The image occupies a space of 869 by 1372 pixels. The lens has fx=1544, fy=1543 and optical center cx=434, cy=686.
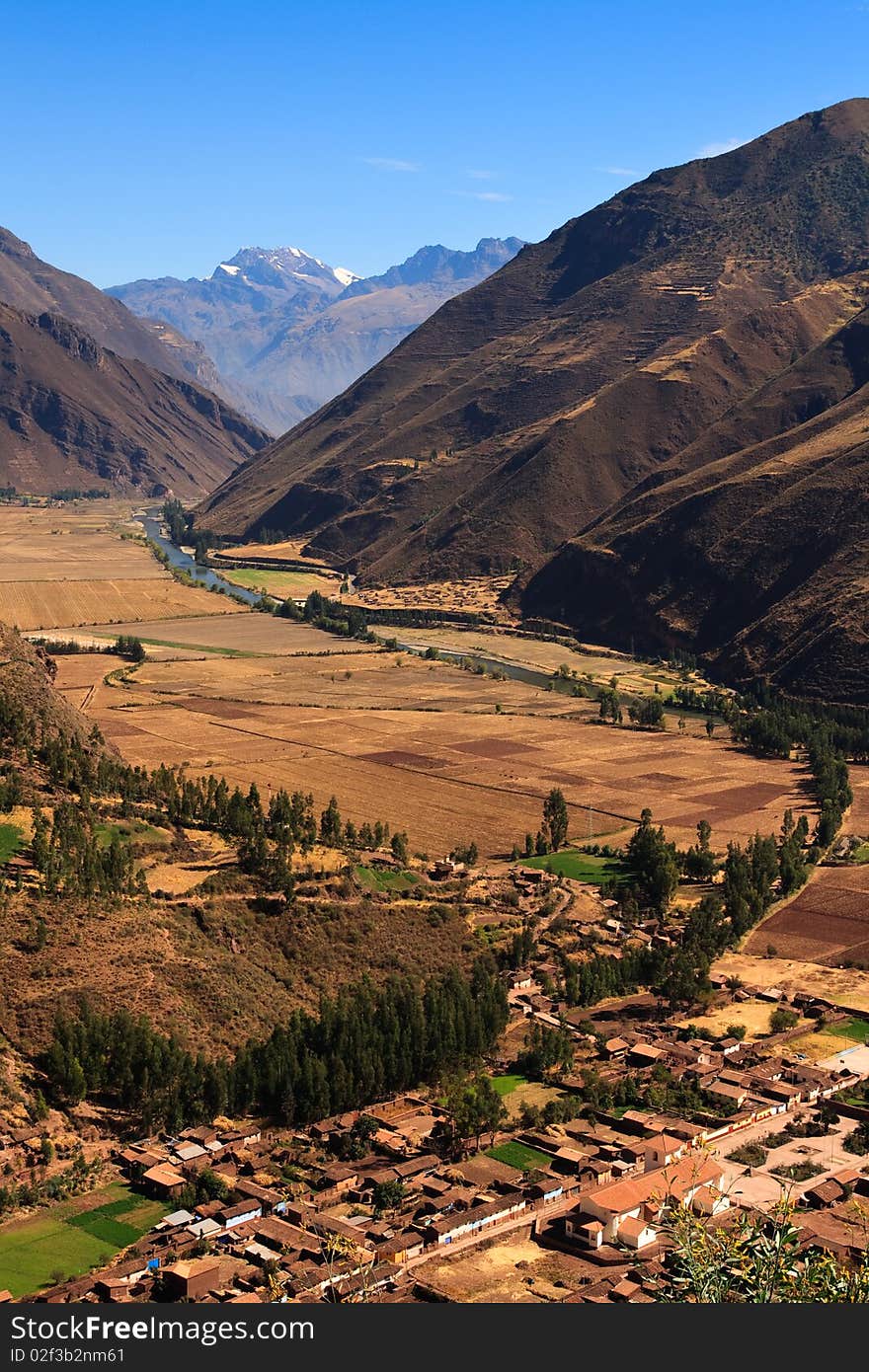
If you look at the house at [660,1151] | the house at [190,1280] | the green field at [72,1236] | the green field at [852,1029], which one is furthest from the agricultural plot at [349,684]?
the house at [190,1280]

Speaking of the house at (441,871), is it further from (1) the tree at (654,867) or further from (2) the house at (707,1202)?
(2) the house at (707,1202)

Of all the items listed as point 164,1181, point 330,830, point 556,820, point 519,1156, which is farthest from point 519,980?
point 164,1181

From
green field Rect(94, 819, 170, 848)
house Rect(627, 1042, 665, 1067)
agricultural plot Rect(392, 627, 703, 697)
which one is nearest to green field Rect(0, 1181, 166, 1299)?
house Rect(627, 1042, 665, 1067)

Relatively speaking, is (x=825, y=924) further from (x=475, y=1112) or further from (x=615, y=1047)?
(x=475, y=1112)

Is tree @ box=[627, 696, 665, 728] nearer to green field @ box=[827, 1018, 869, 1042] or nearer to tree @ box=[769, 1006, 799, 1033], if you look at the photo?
green field @ box=[827, 1018, 869, 1042]

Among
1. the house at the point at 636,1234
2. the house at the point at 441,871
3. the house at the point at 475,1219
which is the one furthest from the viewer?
the house at the point at 441,871

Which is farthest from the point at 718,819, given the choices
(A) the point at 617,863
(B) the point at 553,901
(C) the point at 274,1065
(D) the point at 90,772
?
(C) the point at 274,1065
